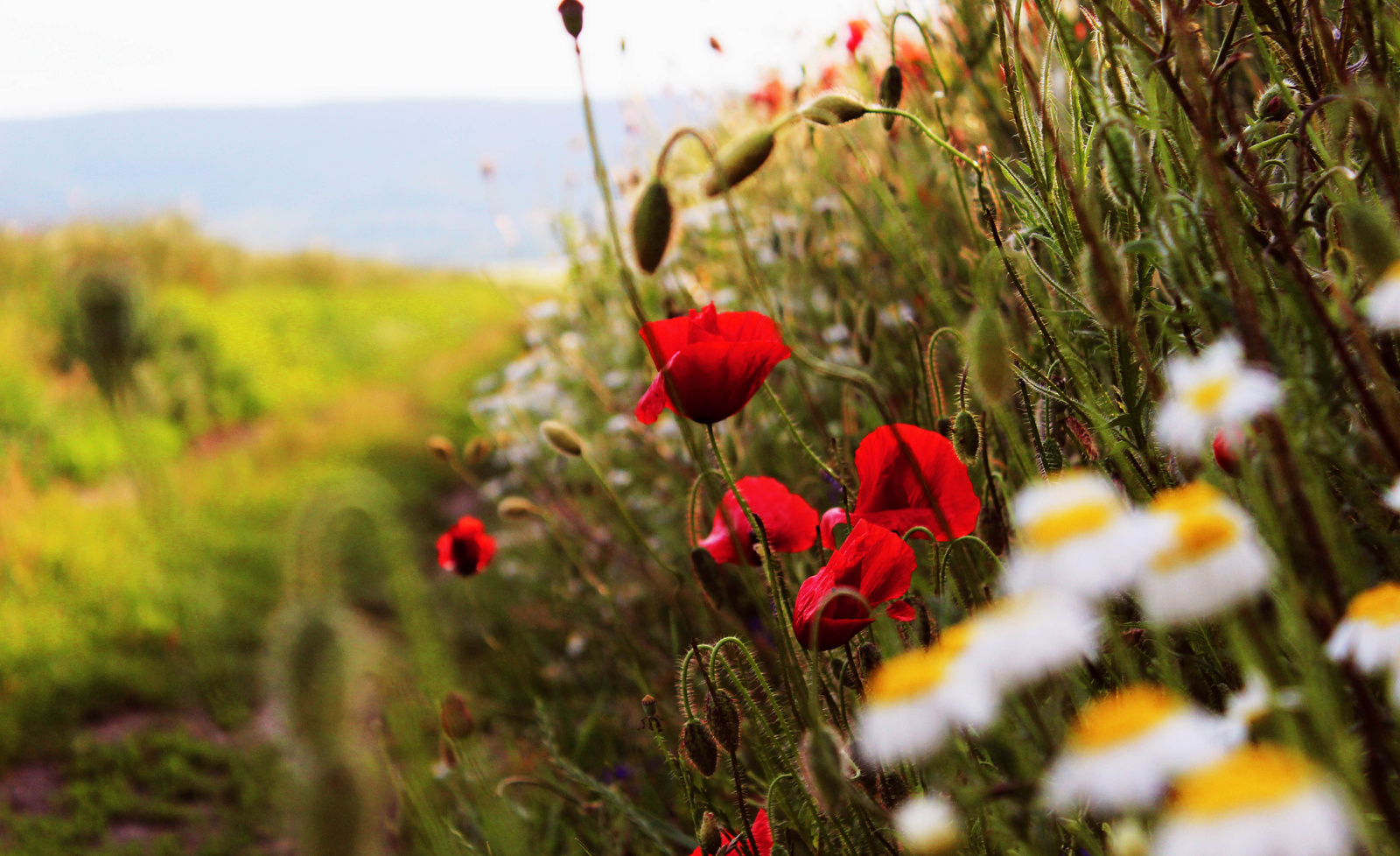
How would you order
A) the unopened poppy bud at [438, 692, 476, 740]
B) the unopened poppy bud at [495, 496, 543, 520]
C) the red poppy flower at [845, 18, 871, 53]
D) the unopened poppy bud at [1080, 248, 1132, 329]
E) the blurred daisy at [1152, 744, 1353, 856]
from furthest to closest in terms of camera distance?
the red poppy flower at [845, 18, 871, 53], the unopened poppy bud at [495, 496, 543, 520], the unopened poppy bud at [438, 692, 476, 740], the unopened poppy bud at [1080, 248, 1132, 329], the blurred daisy at [1152, 744, 1353, 856]

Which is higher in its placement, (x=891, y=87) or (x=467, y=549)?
(x=891, y=87)

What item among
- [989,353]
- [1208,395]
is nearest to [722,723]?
[989,353]

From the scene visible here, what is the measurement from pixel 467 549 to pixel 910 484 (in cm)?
90

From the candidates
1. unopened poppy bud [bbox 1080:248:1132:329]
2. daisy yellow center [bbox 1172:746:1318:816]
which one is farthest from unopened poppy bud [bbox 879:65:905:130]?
daisy yellow center [bbox 1172:746:1318:816]

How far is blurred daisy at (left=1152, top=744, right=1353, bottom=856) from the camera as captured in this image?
0.92ft

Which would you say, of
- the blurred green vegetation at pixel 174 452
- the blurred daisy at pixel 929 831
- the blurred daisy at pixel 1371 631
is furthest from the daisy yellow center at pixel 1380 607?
the blurred green vegetation at pixel 174 452

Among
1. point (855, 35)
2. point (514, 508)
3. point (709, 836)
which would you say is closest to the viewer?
point (709, 836)

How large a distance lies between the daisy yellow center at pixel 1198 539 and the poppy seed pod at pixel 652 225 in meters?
0.56

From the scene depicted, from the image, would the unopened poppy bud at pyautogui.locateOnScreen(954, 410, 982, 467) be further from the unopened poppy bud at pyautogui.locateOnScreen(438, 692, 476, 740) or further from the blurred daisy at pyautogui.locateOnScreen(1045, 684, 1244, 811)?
the unopened poppy bud at pyautogui.locateOnScreen(438, 692, 476, 740)

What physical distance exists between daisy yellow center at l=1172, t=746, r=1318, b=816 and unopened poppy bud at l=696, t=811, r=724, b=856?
20.4 inches

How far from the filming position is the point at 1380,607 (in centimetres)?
39

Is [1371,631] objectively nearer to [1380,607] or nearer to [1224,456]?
[1380,607]

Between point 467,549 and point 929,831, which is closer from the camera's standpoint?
point 929,831

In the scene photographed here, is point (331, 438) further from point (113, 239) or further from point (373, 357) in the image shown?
point (113, 239)
